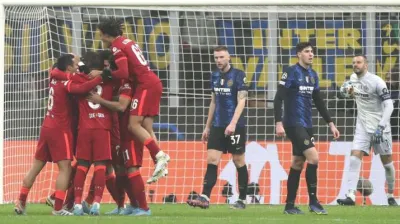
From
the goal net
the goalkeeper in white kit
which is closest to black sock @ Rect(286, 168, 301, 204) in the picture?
the goalkeeper in white kit

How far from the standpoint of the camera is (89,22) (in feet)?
57.8

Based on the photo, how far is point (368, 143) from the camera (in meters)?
16.4

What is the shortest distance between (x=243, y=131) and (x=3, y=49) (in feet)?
11.7

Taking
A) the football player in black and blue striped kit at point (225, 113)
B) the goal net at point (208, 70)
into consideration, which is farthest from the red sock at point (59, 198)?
the goal net at point (208, 70)

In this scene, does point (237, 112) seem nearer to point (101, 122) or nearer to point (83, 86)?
point (101, 122)

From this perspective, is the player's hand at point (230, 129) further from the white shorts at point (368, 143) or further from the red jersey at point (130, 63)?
the white shorts at point (368, 143)

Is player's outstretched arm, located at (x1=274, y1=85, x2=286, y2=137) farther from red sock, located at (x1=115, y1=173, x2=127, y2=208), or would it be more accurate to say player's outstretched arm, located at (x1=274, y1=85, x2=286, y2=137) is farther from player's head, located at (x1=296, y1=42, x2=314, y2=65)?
red sock, located at (x1=115, y1=173, x2=127, y2=208)

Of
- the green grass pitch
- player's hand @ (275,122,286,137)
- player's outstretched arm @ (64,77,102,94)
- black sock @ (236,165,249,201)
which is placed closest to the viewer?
the green grass pitch

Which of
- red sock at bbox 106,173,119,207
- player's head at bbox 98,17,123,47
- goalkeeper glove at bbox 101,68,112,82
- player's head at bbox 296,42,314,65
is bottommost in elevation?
red sock at bbox 106,173,119,207

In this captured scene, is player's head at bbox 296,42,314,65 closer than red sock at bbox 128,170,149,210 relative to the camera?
No

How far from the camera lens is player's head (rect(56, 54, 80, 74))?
13.0 meters

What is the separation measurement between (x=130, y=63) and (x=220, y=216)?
1891 millimetres

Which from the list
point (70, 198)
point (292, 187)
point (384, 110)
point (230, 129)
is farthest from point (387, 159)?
point (70, 198)

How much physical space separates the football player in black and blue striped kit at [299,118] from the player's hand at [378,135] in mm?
2500
